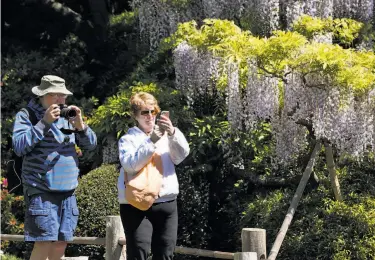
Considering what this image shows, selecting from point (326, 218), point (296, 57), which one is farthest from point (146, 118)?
point (326, 218)

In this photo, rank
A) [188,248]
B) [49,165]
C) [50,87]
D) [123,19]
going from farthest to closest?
[123,19] → [188,248] → [50,87] → [49,165]

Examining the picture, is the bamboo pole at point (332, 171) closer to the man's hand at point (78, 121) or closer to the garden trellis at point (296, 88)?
the garden trellis at point (296, 88)

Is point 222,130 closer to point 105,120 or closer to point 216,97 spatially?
point 216,97

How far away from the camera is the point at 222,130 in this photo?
26.4 feet

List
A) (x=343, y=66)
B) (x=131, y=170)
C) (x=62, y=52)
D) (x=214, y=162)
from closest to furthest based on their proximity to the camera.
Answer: (x=131, y=170) → (x=343, y=66) → (x=214, y=162) → (x=62, y=52)

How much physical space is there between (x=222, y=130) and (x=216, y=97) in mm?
471

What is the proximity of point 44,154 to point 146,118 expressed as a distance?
700 mm

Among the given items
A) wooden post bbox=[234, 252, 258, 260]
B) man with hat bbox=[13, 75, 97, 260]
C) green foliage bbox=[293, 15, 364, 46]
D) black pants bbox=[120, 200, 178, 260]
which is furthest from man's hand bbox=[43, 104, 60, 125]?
green foliage bbox=[293, 15, 364, 46]

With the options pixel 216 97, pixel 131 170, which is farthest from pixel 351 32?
pixel 131 170

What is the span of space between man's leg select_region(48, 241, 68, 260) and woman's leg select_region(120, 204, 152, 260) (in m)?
0.62

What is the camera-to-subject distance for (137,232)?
4375mm

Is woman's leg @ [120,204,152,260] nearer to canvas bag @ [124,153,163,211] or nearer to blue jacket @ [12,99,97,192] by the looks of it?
canvas bag @ [124,153,163,211]

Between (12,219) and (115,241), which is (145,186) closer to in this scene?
(115,241)

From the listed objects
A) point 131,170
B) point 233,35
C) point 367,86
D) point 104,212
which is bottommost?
point 104,212
